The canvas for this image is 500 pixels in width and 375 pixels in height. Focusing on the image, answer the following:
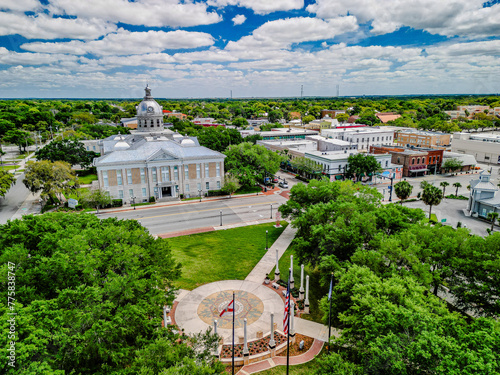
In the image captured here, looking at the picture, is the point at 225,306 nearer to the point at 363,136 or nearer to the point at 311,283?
the point at 311,283

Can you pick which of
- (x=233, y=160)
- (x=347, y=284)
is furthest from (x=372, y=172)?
(x=347, y=284)

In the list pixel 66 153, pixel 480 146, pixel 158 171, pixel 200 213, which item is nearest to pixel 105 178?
pixel 158 171

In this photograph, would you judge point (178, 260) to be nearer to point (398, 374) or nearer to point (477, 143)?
point (398, 374)

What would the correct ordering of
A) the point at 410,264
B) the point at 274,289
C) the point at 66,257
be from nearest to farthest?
the point at 66,257 → the point at 410,264 → the point at 274,289

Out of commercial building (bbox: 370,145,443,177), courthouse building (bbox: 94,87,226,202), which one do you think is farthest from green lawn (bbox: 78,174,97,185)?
commercial building (bbox: 370,145,443,177)

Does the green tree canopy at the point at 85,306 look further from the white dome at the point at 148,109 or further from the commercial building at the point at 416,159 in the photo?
the commercial building at the point at 416,159

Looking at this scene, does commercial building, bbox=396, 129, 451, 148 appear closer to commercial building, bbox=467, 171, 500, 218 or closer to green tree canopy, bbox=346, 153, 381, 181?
green tree canopy, bbox=346, 153, 381, 181

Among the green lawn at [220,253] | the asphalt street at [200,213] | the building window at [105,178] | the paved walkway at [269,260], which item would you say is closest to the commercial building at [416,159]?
the asphalt street at [200,213]
